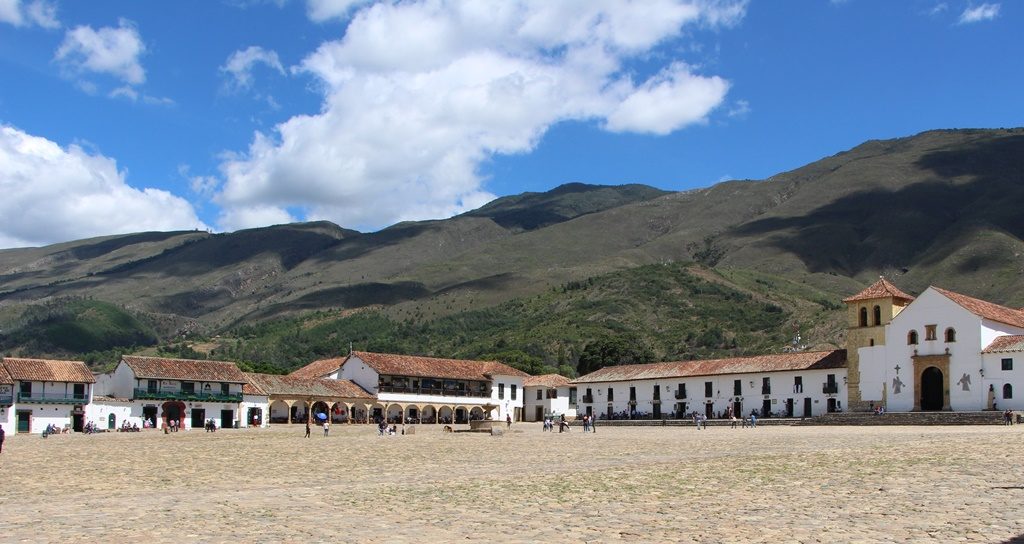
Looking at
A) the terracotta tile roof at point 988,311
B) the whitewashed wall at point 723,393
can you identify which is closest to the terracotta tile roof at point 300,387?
the whitewashed wall at point 723,393

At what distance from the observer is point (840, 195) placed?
197 meters

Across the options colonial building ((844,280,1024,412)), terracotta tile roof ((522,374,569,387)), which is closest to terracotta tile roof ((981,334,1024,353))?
colonial building ((844,280,1024,412))

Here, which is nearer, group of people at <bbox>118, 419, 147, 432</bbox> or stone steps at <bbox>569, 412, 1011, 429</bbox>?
stone steps at <bbox>569, 412, 1011, 429</bbox>

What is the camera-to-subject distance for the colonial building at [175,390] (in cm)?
5916

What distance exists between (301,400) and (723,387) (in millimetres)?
27879

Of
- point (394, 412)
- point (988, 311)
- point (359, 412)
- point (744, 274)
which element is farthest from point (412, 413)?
point (744, 274)

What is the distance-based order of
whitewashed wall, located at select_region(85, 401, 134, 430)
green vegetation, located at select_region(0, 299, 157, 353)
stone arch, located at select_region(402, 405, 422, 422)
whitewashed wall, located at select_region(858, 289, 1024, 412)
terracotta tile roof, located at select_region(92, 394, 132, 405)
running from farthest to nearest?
1. green vegetation, located at select_region(0, 299, 157, 353)
2. stone arch, located at select_region(402, 405, 422, 422)
3. terracotta tile roof, located at select_region(92, 394, 132, 405)
4. whitewashed wall, located at select_region(85, 401, 134, 430)
5. whitewashed wall, located at select_region(858, 289, 1024, 412)

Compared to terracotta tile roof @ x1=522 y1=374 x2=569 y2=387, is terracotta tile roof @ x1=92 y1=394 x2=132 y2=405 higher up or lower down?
lower down

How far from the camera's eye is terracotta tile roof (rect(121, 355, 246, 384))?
59.7 m

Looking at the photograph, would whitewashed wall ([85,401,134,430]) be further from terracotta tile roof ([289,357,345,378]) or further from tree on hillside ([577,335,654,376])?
tree on hillside ([577,335,654,376])

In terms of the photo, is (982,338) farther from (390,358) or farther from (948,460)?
(390,358)

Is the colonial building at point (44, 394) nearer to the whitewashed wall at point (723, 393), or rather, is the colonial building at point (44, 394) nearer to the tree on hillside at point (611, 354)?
the whitewashed wall at point (723, 393)

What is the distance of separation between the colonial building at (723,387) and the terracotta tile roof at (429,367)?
713 cm

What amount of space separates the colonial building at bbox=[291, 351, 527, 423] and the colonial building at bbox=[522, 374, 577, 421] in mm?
767
